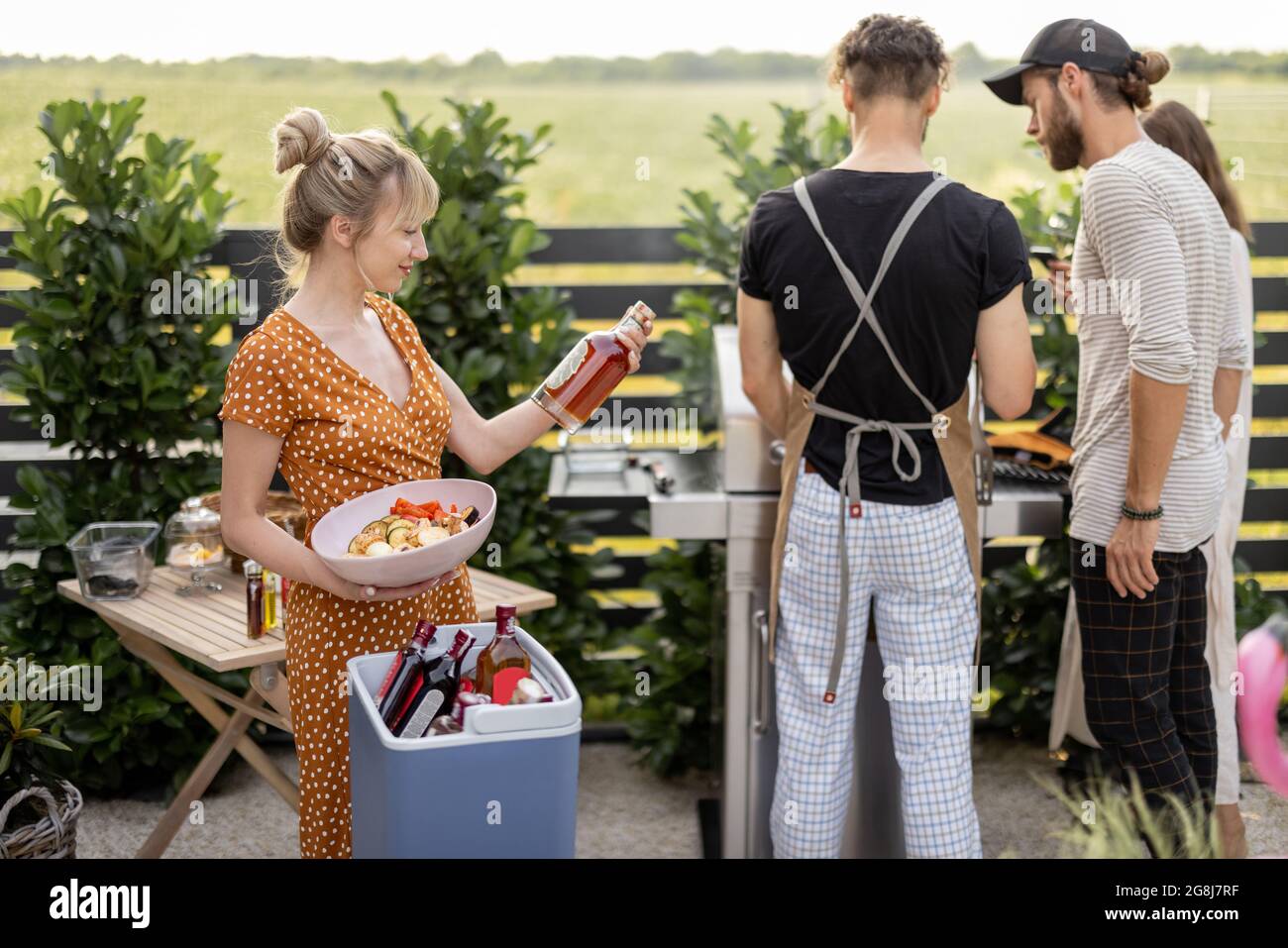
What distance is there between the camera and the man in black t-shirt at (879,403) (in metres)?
2.46

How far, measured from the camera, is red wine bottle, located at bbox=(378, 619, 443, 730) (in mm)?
1821

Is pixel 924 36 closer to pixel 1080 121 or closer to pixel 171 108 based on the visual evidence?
pixel 1080 121

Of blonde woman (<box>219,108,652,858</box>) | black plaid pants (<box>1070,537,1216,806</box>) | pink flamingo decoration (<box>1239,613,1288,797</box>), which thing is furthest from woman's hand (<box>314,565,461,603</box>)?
black plaid pants (<box>1070,537,1216,806</box>)

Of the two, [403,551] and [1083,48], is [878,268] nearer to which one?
[1083,48]

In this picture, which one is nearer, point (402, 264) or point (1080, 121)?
point (402, 264)

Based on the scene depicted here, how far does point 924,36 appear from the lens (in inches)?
98.3

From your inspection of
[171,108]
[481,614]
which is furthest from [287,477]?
[171,108]

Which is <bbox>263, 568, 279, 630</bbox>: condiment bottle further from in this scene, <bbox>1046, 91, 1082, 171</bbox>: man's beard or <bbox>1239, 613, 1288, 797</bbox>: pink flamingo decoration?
<bbox>1239, 613, 1288, 797</bbox>: pink flamingo decoration

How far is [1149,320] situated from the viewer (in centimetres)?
254

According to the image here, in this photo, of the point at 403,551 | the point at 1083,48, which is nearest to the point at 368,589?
the point at 403,551

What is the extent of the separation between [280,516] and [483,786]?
1385 mm

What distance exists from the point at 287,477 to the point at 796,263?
1.07 meters

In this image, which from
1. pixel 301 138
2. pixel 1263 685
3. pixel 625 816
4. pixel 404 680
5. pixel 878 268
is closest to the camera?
pixel 1263 685

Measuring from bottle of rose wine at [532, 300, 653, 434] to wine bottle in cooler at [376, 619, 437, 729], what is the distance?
0.51 meters
